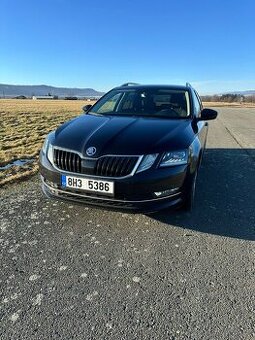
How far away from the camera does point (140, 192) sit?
3.41m

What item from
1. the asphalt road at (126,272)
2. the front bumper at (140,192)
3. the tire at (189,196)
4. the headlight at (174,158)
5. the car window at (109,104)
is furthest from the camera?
the car window at (109,104)

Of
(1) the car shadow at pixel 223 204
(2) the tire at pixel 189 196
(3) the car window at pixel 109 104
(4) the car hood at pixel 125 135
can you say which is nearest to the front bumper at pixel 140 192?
(2) the tire at pixel 189 196

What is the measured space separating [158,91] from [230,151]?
13.0 ft

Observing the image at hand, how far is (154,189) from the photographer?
3441 mm

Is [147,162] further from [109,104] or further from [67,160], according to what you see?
[109,104]

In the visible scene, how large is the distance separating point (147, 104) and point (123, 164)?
1.93 metres

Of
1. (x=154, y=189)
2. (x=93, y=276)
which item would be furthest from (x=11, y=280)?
(x=154, y=189)

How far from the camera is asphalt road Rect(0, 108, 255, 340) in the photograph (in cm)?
226

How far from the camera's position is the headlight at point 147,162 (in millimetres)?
3398

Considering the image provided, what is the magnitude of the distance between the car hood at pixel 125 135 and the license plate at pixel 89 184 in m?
0.27

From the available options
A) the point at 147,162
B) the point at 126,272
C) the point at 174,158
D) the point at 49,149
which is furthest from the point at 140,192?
the point at 49,149

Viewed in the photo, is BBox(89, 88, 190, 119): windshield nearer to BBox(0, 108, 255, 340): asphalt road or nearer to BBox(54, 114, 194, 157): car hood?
BBox(54, 114, 194, 157): car hood

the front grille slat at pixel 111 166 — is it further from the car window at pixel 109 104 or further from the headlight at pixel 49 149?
the car window at pixel 109 104

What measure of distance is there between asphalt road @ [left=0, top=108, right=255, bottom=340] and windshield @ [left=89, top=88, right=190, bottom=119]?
1350 mm
